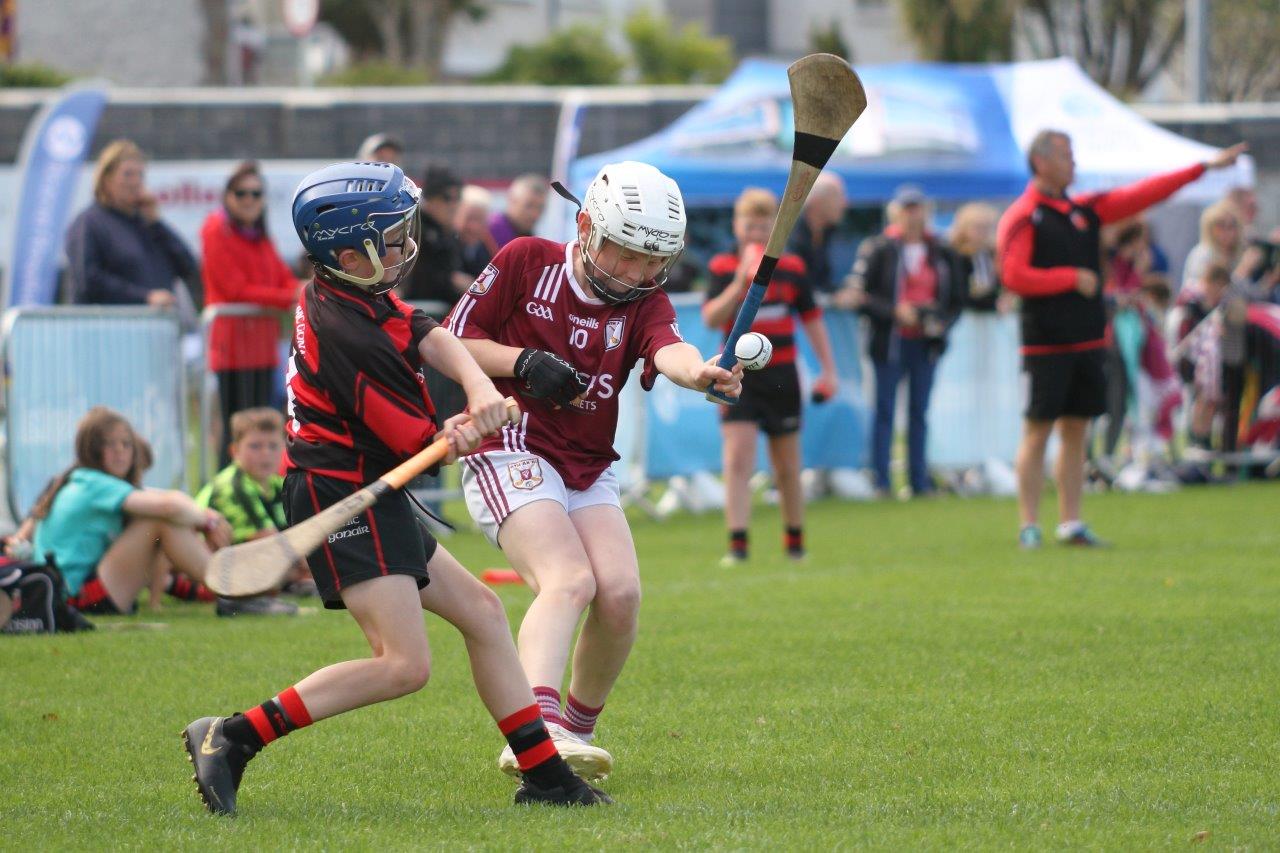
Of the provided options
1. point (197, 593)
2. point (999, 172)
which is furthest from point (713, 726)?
point (999, 172)

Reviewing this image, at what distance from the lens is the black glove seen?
18.0 ft

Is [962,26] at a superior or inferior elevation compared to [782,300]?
superior

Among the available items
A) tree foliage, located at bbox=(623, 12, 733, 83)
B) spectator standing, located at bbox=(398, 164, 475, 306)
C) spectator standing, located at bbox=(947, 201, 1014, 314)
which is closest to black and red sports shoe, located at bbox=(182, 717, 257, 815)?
spectator standing, located at bbox=(398, 164, 475, 306)

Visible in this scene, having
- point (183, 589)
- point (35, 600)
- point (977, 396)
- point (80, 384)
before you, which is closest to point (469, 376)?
point (35, 600)

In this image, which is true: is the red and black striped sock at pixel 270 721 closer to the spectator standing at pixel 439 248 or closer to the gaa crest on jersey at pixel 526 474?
the gaa crest on jersey at pixel 526 474

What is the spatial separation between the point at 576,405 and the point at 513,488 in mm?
322

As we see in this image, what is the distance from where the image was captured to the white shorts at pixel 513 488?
5.81 meters

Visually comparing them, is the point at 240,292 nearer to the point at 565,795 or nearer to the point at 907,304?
the point at 907,304

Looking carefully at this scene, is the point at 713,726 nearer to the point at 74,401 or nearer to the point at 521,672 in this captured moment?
the point at 521,672

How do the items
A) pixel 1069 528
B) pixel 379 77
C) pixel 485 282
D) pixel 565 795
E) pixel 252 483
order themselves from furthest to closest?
pixel 379 77 < pixel 1069 528 < pixel 252 483 < pixel 485 282 < pixel 565 795

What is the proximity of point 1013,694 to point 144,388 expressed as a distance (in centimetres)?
638

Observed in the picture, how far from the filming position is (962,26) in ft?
158

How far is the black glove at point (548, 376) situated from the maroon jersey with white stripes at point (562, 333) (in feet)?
0.86

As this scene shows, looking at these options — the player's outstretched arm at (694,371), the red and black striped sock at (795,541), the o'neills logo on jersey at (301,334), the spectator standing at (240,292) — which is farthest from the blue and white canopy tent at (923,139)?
the o'neills logo on jersey at (301,334)
